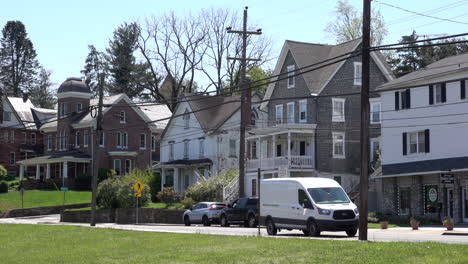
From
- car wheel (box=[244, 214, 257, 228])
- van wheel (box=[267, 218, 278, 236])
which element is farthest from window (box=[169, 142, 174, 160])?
van wheel (box=[267, 218, 278, 236])

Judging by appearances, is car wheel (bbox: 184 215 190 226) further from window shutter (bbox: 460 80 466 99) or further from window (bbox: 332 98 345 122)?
window shutter (bbox: 460 80 466 99)

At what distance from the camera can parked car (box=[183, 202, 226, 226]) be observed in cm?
4638

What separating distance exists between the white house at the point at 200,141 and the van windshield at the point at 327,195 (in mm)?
34381

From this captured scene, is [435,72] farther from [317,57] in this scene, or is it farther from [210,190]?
[210,190]

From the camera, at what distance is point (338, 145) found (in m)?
58.5

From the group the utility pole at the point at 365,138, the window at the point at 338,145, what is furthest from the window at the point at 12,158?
the utility pole at the point at 365,138

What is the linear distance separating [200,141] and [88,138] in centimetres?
1886

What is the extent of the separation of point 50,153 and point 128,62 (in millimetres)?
17001

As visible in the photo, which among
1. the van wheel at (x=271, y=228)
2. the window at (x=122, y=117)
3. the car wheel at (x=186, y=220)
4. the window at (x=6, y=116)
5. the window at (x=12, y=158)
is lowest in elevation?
the car wheel at (x=186, y=220)

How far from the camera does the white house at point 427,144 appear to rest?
45000 mm

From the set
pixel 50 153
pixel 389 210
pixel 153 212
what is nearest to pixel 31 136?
pixel 50 153

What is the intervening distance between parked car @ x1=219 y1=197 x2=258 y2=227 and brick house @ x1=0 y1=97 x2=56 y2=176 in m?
53.4

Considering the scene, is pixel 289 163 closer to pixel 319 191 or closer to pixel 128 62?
pixel 319 191

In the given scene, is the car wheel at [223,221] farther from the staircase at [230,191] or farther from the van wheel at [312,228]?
the van wheel at [312,228]
